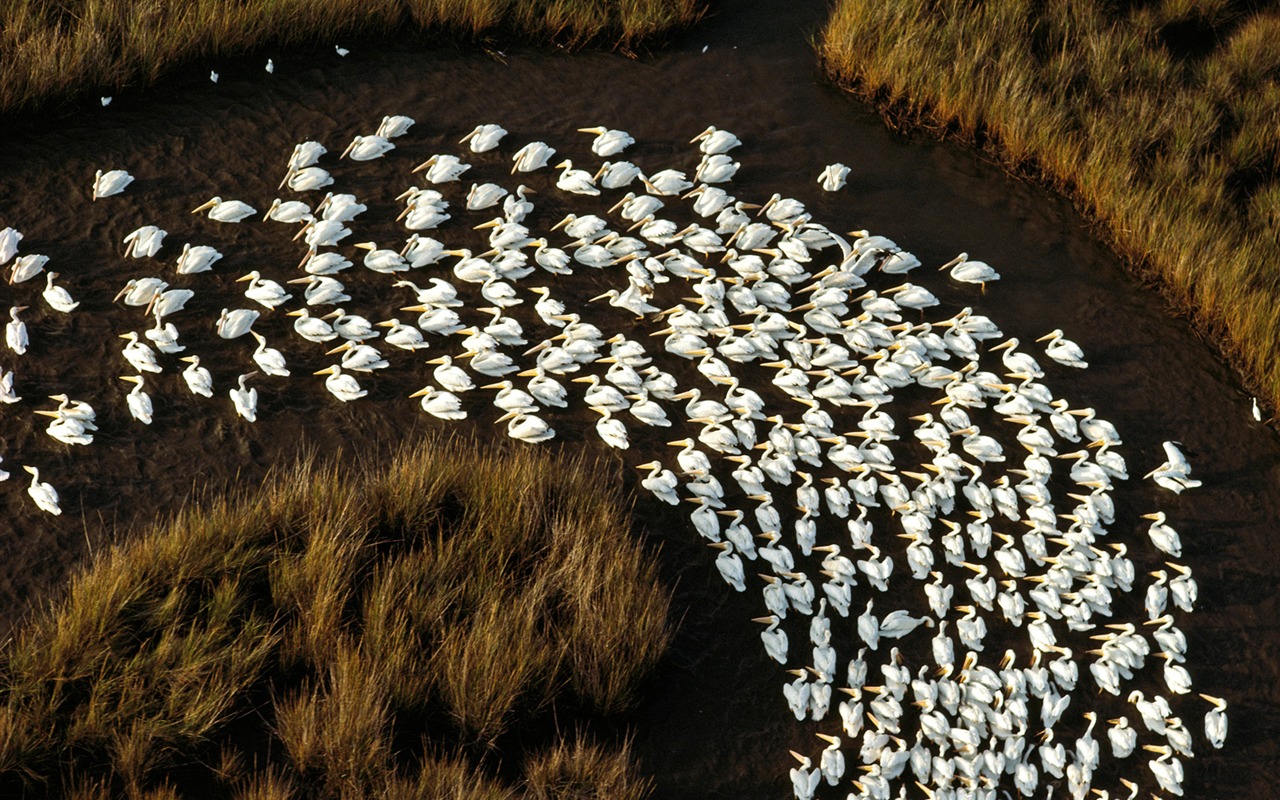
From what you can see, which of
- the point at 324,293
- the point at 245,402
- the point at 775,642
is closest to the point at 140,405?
the point at 245,402

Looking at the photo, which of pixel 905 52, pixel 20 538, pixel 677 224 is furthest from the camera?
pixel 905 52

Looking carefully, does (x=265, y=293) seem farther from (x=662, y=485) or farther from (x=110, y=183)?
(x=662, y=485)

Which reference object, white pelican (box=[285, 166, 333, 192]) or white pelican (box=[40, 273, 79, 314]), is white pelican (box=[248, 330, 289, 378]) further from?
white pelican (box=[285, 166, 333, 192])

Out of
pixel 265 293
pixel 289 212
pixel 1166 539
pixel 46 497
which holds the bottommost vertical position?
pixel 1166 539

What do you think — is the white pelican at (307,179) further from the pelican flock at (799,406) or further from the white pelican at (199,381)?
the white pelican at (199,381)

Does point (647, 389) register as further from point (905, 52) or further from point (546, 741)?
point (905, 52)

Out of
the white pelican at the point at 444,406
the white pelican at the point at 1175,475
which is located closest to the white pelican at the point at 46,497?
the white pelican at the point at 444,406

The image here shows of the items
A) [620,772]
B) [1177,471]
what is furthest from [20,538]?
[1177,471]
